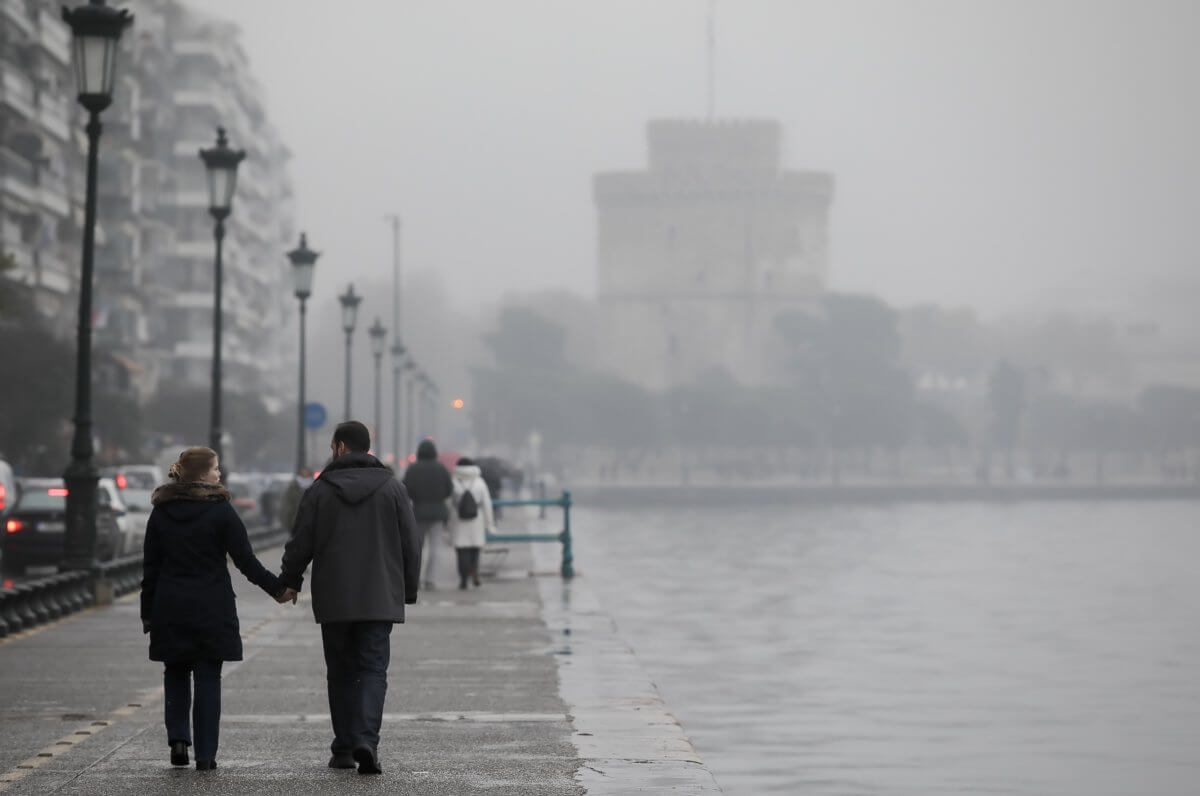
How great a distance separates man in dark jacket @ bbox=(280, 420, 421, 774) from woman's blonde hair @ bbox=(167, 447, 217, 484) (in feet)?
1.40

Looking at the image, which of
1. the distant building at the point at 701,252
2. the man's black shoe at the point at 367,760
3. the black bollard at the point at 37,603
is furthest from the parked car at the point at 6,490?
the distant building at the point at 701,252

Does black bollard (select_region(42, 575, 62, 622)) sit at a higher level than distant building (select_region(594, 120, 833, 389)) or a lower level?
lower

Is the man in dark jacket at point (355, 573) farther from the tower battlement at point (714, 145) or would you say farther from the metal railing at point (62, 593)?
the tower battlement at point (714, 145)

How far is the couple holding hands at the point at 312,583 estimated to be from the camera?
10.0 meters

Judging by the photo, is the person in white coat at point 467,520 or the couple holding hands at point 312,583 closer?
the couple holding hands at point 312,583

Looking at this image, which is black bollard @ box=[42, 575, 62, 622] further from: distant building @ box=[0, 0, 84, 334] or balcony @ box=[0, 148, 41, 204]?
balcony @ box=[0, 148, 41, 204]

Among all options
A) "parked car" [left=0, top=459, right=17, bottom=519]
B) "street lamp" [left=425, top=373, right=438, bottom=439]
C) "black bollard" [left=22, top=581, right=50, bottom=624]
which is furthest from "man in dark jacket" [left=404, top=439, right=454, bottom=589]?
"street lamp" [left=425, top=373, right=438, bottom=439]

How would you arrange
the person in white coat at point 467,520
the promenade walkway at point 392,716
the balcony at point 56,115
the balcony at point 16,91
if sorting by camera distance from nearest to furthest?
the promenade walkway at point 392,716 < the person in white coat at point 467,520 < the balcony at point 16,91 < the balcony at point 56,115

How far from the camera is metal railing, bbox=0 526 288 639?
18469mm

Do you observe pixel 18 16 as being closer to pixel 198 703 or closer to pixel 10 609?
pixel 10 609

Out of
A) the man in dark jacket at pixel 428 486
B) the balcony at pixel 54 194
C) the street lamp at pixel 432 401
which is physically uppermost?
the balcony at pixel 54 194

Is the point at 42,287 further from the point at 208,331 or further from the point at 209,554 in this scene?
the point at 209,554

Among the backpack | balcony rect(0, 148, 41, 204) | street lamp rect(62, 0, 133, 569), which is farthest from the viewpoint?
balcony rect(0, 148, 41, 204)

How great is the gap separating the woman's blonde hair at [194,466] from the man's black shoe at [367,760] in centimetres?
129
